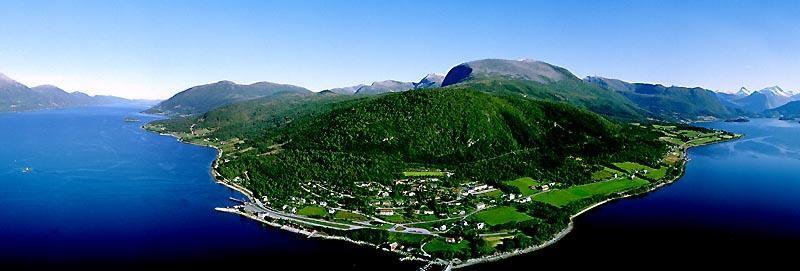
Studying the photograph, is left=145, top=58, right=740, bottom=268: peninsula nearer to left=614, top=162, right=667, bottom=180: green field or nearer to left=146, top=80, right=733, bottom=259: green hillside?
left=146, top=80, right=733, bottom=259: green hillside

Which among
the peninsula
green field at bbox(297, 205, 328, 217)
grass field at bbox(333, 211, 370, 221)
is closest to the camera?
the peninsula

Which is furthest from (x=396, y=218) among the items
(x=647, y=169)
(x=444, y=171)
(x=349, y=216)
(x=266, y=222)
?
(x=647, y=169)

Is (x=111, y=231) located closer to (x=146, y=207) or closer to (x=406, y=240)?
(x=146, y=207)

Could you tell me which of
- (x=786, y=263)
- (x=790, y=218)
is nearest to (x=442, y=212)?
(x=786, y=263)

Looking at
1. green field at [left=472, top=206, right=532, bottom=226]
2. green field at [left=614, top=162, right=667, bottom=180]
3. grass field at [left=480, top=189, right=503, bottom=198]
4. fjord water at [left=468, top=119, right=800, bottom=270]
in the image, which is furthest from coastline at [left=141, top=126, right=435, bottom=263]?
green field at [left=614, top=162, right=667, bottom=180]

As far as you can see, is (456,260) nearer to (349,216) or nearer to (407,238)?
(407,238)
